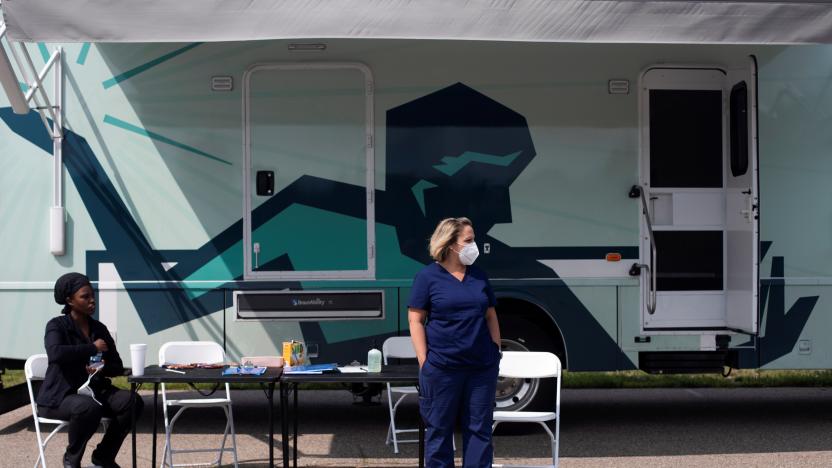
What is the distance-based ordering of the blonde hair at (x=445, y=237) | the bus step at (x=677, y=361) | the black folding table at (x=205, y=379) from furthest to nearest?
the bus step at (x=677, y=361) < the black folding table at (x=205, y=379) < the blonde hair at (x=445, y=237)

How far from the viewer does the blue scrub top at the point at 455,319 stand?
188 inches

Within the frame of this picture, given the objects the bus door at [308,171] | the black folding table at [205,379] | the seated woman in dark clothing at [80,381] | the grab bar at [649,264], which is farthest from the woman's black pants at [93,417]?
the grab bar at [649,264]

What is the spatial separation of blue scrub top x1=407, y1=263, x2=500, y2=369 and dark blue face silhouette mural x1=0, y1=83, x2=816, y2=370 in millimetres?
1694

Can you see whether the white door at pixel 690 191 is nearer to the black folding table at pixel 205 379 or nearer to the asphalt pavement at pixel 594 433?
the asphalt pavement at pixel 594 433

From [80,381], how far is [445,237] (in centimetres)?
216

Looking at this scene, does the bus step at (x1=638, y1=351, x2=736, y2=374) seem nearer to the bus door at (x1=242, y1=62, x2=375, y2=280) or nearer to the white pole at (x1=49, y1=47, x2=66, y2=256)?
the bus door at (x1=242, y1=62, x2=375, y2=280)

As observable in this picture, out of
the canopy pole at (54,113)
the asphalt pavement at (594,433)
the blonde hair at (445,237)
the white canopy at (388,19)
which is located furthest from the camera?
the canopy pole at (54,113)

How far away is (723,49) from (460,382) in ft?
11.0

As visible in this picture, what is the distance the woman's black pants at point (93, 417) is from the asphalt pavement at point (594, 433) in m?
0.65

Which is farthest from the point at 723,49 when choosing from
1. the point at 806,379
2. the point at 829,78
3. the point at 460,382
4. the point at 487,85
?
the point at 806,379

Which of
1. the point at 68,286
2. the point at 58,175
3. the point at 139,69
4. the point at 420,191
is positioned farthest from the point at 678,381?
the point at 68,286

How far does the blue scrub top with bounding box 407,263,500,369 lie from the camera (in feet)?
15.7

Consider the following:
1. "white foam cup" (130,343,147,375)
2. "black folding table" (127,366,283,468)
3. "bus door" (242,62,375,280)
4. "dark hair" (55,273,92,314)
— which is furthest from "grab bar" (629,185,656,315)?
"dark hair" (55,273,92,314)

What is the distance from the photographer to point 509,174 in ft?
21.7
